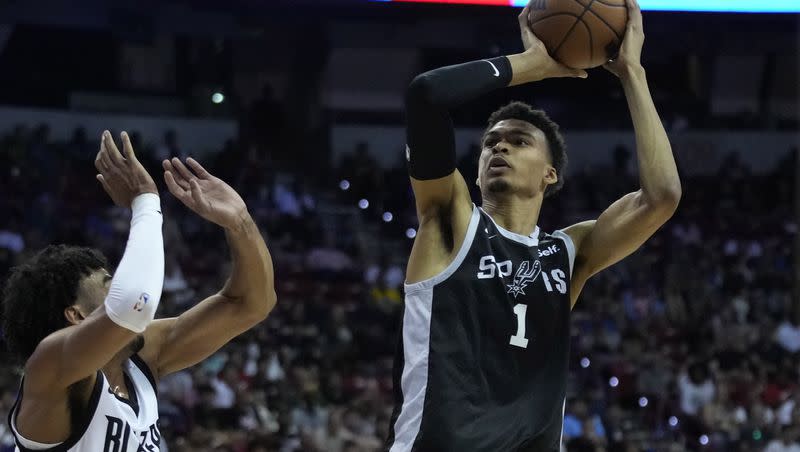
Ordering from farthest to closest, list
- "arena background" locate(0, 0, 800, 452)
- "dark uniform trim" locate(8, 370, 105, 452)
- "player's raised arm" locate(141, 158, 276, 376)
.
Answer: "arena background" locate(0, 0, 800, 452)
"player's raised arm" locate(141, 158, 276, 376)
"dark uniform trim" locate(8, 370, 105, 452)

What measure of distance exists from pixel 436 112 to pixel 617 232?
78cm

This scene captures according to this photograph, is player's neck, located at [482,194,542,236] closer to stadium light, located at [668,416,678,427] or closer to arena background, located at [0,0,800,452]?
arena background, located at [0,0,800,452]

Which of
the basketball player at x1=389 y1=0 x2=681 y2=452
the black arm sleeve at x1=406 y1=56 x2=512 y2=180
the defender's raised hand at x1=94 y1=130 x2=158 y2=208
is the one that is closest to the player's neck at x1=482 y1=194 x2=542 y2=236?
the basketball player at x1=389 y1=0 x2=681 y2=452

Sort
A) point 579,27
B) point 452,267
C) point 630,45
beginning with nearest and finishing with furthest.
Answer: point 452,267 < point 579,27 < point 630,45

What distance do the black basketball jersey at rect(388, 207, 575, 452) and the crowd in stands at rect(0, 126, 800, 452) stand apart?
5747 millimetres

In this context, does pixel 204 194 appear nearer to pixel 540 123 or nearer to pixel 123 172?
pixel 123 172

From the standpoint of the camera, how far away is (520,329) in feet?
10.8

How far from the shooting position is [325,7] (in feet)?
44.6

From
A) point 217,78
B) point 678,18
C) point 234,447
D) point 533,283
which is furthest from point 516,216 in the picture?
point 217,78

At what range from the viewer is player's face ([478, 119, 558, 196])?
11.6ft

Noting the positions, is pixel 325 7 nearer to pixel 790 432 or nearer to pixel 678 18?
pixel 678 18

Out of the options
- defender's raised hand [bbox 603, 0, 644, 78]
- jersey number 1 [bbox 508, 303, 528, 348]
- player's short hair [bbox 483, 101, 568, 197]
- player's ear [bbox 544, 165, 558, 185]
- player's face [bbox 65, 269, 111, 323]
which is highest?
defender's raised hand [bbox 603, 0, 644, 78]

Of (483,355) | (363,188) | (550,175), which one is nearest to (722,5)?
(363,188)

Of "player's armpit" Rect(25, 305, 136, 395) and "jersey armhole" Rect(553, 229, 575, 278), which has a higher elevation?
"jersey armhole" Rect(553, 229, 575, 278)
